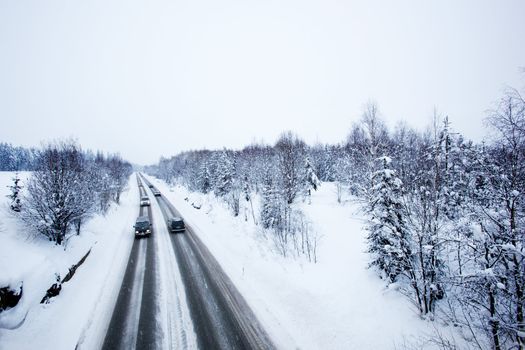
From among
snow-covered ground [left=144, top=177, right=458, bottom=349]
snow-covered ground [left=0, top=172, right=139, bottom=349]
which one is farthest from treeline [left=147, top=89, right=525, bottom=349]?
snow-covered ground [left=0, top=172, right=139, bottom=349]

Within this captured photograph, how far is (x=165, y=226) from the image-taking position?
24172 millimetres

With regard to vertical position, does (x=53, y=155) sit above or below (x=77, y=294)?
above

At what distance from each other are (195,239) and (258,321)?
1220 cm

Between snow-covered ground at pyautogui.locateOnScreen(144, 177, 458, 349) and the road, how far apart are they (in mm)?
759

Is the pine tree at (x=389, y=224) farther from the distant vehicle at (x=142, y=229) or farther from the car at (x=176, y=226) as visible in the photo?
the distant vehicle at (x=142, y=229)

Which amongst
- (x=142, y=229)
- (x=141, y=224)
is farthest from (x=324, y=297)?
(x=141, y=224)

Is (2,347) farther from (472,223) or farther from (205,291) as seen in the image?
(472,223)

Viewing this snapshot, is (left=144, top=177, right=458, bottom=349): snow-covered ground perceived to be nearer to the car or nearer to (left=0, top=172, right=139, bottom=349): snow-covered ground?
the car

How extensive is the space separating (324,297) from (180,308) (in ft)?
21.1

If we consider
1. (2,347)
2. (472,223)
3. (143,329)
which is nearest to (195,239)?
(143,329)

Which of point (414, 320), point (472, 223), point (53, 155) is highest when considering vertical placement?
point (53, 155)

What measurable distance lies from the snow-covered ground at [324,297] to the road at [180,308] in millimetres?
759

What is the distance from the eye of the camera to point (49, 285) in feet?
32.6

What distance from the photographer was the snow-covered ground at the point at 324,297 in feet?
26.0
